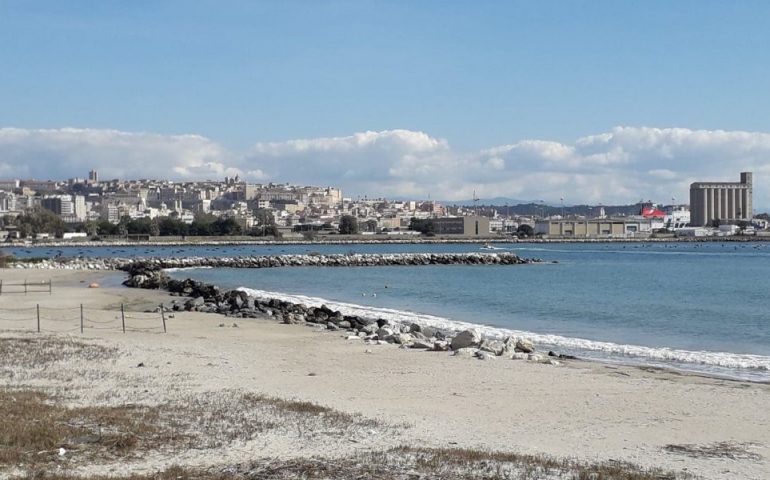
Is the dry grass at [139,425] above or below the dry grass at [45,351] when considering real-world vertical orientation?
above

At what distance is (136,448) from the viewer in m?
7.94

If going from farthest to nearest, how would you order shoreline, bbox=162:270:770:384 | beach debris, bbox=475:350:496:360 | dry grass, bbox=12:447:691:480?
1. beach debris, bbox=475:350:496:360
2. shoreline, bbox=162:270:770:384
3. dry grass, bbox=12:447:691:480

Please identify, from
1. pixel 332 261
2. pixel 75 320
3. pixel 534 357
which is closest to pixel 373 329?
pixel 534 357

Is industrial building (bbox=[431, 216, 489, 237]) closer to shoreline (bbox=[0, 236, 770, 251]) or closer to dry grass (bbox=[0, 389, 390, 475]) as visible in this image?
shoreline (bbox=[0, 236, 770, 251])

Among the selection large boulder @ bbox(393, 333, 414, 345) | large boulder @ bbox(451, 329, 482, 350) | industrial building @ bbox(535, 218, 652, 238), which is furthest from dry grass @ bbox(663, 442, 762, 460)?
industrial building @ bbox(535, 218, 652, 238)

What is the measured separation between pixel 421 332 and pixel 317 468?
13581mm

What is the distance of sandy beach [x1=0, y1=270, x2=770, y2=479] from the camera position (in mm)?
8359

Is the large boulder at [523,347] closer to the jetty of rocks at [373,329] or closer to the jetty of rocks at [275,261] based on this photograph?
the jetty of rocks at [373,329]

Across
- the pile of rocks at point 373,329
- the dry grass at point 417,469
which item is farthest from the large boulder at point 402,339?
the dry grass at point 417,469

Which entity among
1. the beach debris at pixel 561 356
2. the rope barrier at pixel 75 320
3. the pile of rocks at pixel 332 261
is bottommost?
the pile of rocks at pixel 332 261

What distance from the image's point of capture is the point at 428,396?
11797 mm

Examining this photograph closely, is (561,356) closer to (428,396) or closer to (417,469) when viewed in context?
(428,396)

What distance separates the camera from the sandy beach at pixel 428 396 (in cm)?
→ 836

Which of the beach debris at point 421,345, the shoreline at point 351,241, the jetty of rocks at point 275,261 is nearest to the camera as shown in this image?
the beach debris at point 421,345
